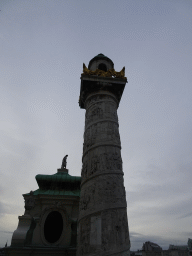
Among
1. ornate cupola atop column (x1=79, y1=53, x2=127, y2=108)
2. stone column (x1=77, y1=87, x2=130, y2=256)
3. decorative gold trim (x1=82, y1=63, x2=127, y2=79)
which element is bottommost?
stone column (x1=77, y1=87, x2=130, y2=256)

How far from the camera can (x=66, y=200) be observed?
37.9 ft

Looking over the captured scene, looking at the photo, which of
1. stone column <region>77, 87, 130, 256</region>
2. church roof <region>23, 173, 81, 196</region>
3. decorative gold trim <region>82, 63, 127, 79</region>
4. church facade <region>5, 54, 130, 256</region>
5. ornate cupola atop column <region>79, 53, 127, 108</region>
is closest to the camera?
stone column <region>77, 87, 130, 256</region>

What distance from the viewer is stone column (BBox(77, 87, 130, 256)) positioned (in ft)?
20.0

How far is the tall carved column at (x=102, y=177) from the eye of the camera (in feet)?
20.2

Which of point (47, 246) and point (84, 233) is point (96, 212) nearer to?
point (84, 233)

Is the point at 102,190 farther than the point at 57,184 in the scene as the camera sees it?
No

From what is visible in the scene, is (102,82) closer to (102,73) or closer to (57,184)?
(102,73)

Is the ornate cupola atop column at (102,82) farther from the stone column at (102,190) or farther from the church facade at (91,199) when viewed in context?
the stone column at (102,190)

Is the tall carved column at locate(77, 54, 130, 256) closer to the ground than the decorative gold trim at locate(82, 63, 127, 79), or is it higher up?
closer to the ground

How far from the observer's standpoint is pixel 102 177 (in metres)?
7.30

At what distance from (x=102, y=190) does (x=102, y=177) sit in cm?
55

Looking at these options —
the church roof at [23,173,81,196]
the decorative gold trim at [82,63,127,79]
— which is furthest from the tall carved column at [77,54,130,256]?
the church roof at [23,173,81,196]

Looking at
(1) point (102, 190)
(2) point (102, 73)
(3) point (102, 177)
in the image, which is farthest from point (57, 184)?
(2) point (102, 73)

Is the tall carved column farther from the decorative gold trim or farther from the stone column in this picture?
the decorative gold trim
